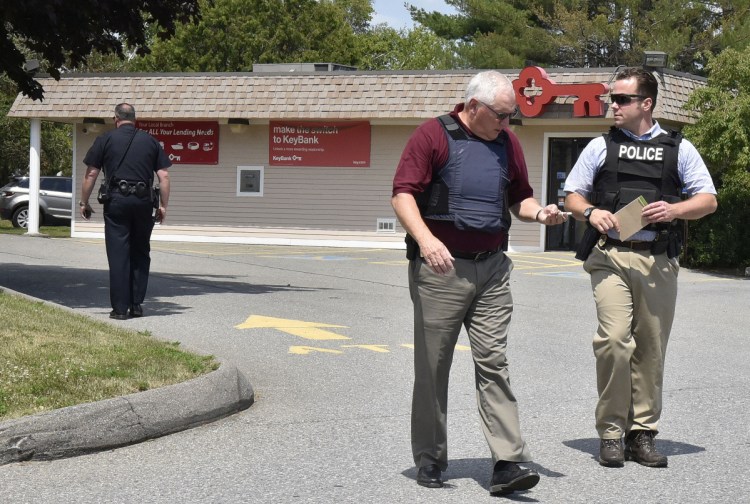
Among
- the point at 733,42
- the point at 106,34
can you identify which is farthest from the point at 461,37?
the point at 106,34

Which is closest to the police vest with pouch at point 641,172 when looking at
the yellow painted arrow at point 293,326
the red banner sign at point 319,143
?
the yellow painted arrow at point 293,326

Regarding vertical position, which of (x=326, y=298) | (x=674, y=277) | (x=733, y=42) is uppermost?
(x=733, y=42)

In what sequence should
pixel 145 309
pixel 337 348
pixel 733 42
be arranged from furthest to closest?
pixel 733 42 < pixel 145 309 < pixel 337 348

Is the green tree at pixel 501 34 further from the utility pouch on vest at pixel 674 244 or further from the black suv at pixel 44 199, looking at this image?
the utility pouch on vest at pixel 674 244

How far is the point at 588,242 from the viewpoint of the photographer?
6.29 metres

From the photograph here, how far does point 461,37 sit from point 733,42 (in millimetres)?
12324

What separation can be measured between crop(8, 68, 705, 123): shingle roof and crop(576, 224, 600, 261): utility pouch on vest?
57.3ft

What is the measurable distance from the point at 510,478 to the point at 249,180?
22928 mm

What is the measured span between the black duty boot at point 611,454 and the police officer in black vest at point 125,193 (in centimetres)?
588

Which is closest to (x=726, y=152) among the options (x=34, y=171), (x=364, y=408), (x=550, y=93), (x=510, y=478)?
(x=550, y=93)

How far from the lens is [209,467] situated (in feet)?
19.6

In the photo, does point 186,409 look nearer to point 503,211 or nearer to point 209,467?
point 209,467

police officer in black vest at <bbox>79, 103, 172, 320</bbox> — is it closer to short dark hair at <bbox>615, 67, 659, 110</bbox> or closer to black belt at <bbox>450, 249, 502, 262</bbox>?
short dark hair at <bbox>615, 67, 659, 110</bbox>

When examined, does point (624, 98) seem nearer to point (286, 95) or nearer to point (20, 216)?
point (286, 95)
